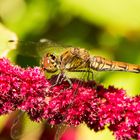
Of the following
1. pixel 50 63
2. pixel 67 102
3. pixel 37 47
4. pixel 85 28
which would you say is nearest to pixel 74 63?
pixel 50 63

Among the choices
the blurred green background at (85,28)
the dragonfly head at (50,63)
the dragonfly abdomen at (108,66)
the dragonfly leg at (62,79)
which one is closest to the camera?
the dragonfly leg at (62,79)

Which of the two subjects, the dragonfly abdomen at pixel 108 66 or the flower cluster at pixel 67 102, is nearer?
the flower cluster at pixel 67 102

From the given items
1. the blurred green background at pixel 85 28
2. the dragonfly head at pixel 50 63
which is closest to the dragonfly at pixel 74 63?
the dragonfly head at pixel 50 63

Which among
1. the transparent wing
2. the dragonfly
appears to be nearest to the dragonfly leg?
the dragonfly

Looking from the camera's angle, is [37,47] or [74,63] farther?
[37,47]

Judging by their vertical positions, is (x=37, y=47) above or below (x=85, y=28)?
below

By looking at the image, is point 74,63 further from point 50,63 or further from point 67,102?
point 67,102

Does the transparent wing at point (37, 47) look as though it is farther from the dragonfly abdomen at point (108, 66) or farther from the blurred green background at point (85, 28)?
the dragonfly abdomen at point (108, 66)
